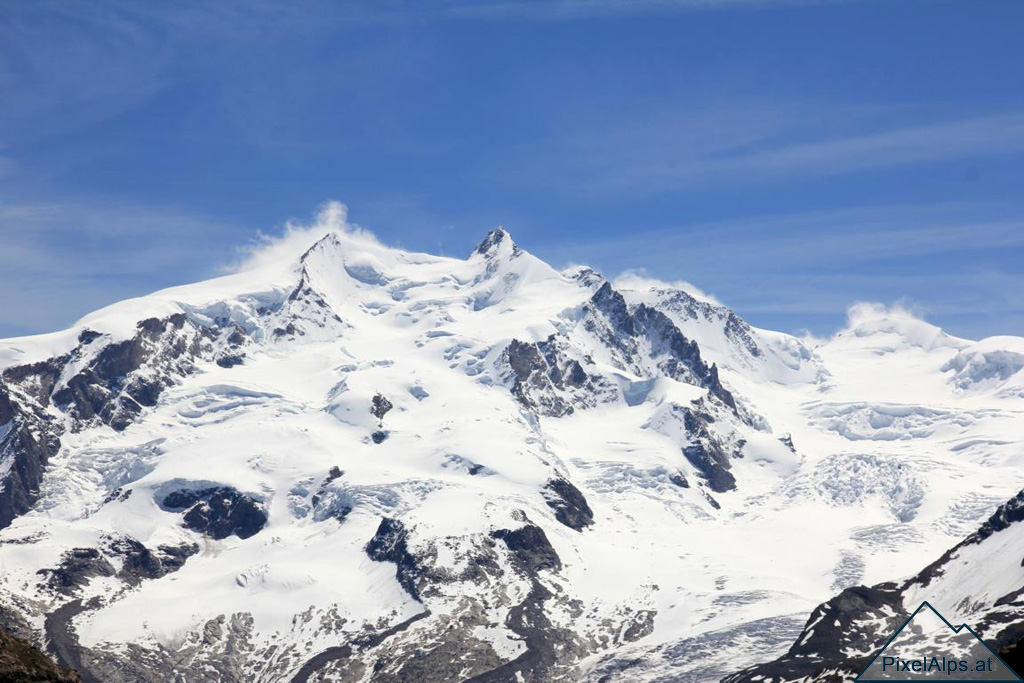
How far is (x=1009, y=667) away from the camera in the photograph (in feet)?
652
